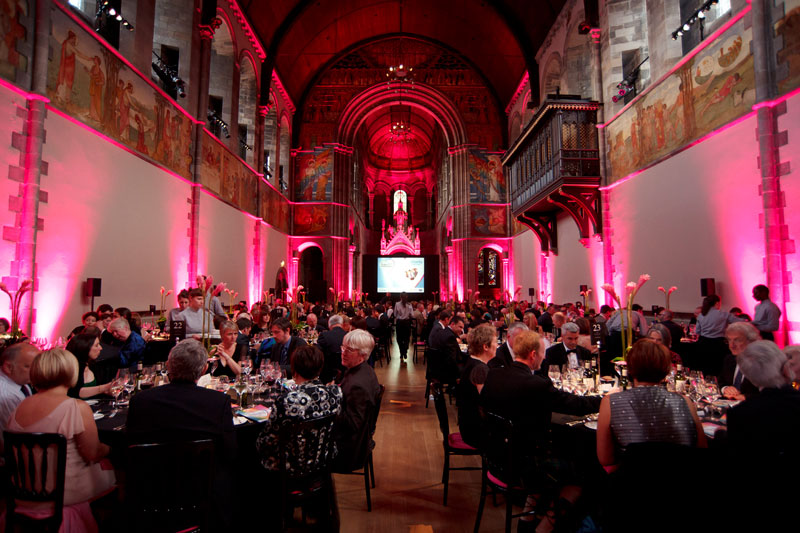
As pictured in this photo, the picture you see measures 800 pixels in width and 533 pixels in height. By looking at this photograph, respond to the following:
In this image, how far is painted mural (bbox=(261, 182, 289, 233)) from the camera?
51.2 ft

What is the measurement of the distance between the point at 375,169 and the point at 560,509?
102 ft

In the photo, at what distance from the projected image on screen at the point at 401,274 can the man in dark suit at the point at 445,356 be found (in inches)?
739

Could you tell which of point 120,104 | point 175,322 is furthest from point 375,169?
point 175,322

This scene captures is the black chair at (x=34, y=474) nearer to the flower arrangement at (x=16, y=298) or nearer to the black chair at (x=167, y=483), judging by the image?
the black chair at (x=167, y=483)

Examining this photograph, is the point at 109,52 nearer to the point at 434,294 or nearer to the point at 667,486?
the point at 667,486

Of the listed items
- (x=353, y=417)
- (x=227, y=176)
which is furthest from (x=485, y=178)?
(x=353, y=417)

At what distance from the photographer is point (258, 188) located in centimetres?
1492

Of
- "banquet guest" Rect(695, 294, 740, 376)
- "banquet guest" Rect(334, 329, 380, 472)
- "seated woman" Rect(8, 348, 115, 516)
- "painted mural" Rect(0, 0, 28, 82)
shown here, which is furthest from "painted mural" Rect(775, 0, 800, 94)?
"painted mural" Rect(0, 0, 28, 82)

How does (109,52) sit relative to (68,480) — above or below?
above

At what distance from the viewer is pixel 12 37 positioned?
5.43 metres

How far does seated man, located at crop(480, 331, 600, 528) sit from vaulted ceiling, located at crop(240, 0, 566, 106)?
13712 millimetres

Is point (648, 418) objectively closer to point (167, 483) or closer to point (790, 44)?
point (167, 483)

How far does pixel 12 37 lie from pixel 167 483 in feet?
21.3

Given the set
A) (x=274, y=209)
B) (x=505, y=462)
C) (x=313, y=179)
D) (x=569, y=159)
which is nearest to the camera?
(x=505, y=462)
